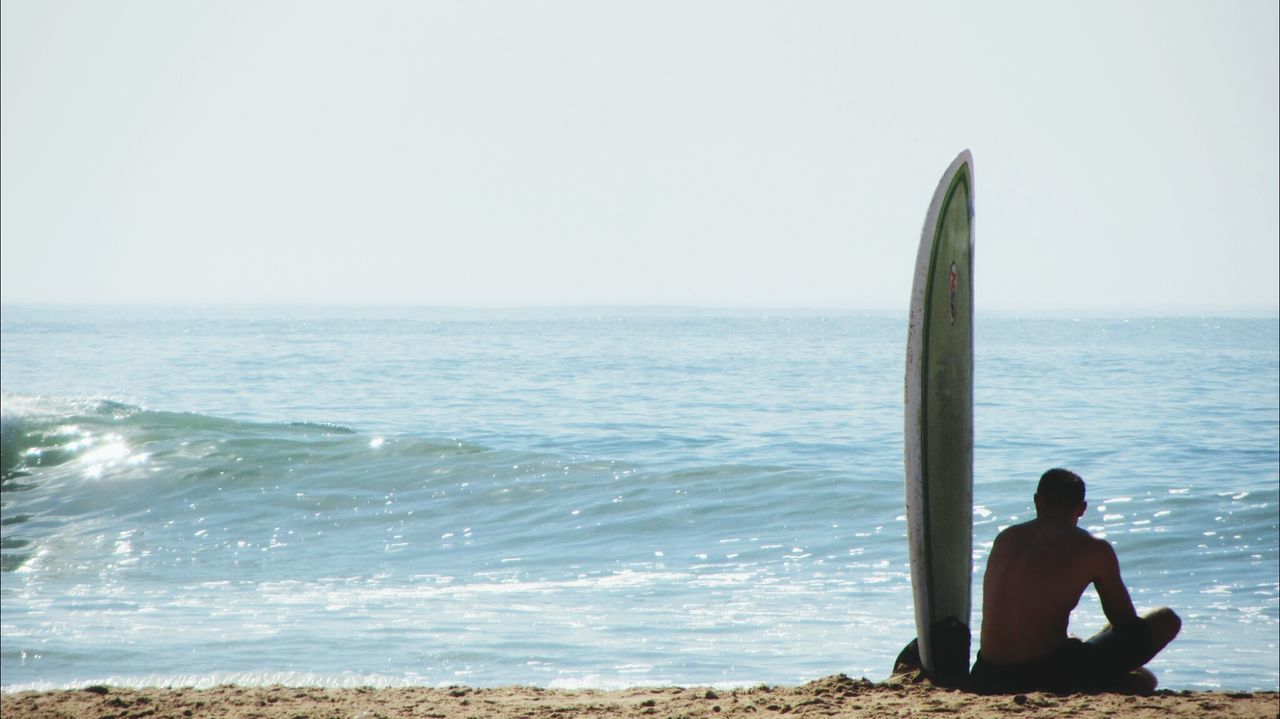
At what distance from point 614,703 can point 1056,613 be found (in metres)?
1.82

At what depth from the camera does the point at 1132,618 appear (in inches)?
153

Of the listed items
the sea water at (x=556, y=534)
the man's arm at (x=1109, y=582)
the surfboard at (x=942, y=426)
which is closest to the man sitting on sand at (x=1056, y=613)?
the man's arm at (x=1109, y=582)

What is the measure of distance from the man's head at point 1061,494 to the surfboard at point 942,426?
0.59 meters

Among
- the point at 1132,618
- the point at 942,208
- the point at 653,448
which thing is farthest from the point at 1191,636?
the point at 653,448

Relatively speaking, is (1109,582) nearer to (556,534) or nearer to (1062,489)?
(1062,489)

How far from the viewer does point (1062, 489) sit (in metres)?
3.77

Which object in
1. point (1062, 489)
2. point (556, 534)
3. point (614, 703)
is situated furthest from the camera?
point (556, 534)

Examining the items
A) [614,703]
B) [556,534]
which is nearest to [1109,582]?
[614,703]

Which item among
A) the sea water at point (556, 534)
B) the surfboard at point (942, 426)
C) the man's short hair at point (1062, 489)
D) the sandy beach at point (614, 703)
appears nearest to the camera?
the man's short hair at point (1062, 489)

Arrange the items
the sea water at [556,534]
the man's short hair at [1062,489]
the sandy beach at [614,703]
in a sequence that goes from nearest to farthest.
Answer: the man's short hair at [1062,489], the sandy beach at [614,703], the sea water at [556,534]

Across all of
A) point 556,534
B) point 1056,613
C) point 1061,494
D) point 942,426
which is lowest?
point 556,534

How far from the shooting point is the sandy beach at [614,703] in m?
3.87

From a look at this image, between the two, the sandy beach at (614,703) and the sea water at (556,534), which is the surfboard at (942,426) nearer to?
the sandy beach at (614,703)

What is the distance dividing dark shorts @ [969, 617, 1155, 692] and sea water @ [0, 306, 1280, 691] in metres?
1.98
